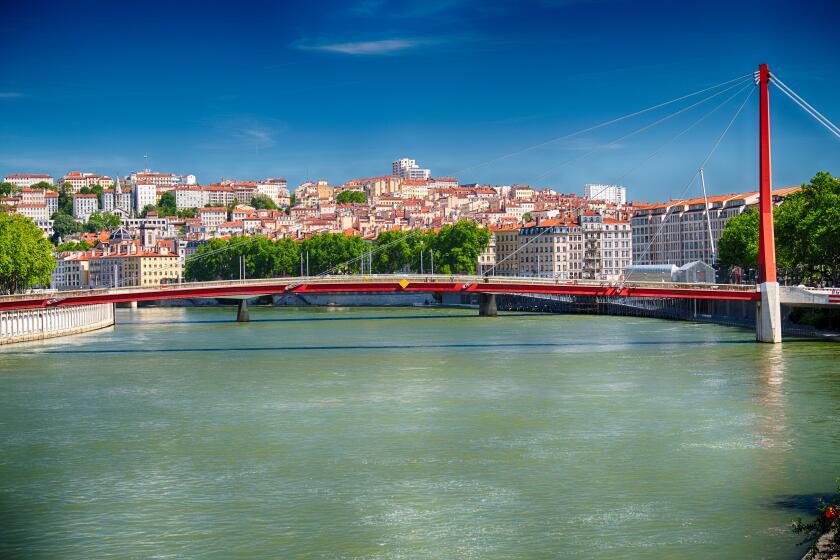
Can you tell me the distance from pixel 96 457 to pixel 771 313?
63.7 feet

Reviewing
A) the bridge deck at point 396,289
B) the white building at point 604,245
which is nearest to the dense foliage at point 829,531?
the bridge deck at point 396,289

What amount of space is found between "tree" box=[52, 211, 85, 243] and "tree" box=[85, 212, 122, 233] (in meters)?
2.23

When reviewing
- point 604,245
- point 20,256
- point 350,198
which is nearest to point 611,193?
point 350,198

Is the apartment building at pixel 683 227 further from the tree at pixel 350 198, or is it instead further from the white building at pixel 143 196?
the white building at pixel 143 196

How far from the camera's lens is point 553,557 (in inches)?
405

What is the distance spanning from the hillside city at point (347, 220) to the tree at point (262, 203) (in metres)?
0.13

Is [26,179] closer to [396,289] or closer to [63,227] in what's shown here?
[63,227]

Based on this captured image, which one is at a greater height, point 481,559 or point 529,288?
point 529,288

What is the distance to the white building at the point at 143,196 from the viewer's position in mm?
155625

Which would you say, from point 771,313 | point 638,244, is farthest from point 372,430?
point 638,244

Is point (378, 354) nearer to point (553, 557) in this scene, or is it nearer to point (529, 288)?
point (529, 288)

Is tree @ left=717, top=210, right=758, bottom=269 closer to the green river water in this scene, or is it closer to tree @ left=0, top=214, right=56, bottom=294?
the green river water

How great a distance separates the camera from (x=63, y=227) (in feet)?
430

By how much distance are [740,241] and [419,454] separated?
36.3m
